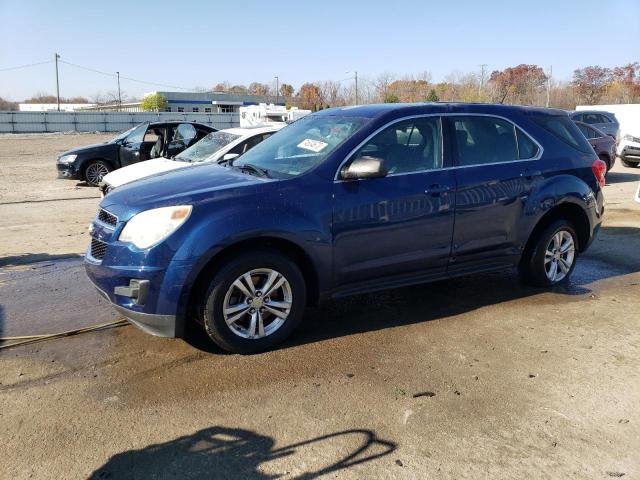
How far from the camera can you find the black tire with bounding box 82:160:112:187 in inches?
540

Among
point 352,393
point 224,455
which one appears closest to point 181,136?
point 352,393

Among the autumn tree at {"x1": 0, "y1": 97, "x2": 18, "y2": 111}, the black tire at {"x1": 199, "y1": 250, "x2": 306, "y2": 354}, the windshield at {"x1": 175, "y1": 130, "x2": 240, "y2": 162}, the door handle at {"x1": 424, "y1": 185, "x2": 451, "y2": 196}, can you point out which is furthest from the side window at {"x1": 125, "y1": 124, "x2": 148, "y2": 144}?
the autumn tree at {"x1": 0, "y1": 97, "x2": 18, "y2": 111}

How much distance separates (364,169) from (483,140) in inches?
58.5

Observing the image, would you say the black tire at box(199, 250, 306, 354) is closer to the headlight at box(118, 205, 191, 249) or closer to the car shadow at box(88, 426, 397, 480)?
Result: the headlight at box(118, 205, 191, 249)

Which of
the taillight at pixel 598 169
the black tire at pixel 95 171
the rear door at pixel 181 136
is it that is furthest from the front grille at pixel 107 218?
the black tire at pixel 95 171

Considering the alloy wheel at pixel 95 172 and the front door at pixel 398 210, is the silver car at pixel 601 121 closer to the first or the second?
the alloy wheel at pixel 95 172

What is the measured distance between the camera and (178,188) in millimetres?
4219

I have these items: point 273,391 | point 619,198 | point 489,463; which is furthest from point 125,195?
point 619,198

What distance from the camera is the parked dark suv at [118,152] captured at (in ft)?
42.1

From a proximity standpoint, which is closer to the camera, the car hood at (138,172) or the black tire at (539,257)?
the black tire at (539,257)

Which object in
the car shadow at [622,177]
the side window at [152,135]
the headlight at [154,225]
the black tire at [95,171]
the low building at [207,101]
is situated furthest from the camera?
the low building at [207,101]

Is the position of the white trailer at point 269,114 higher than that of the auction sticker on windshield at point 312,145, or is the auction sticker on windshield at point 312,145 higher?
the white trailer at point 269,114

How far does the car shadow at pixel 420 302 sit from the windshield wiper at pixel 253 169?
1245 mm

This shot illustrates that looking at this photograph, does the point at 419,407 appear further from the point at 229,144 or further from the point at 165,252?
the point at 229,144
